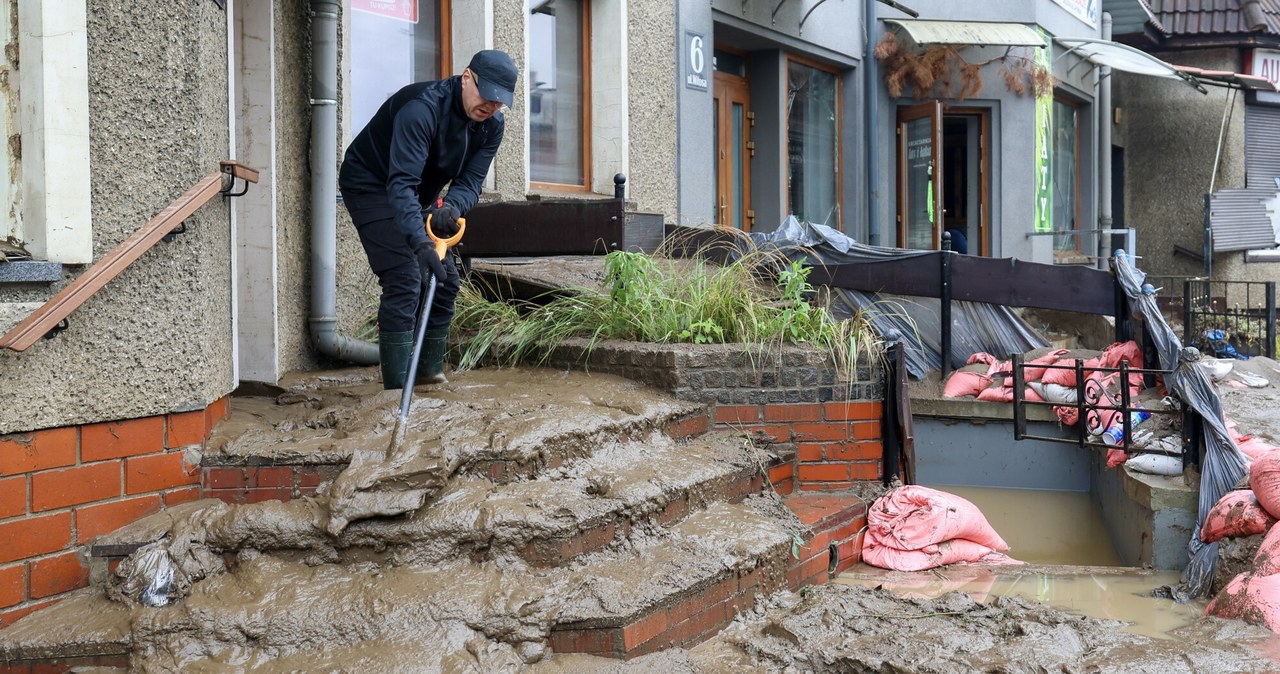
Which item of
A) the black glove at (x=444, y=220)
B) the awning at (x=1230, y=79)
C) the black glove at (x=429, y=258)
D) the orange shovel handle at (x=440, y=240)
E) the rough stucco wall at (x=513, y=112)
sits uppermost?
the awning at (x=1230, y=79)

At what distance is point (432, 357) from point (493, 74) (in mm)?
1252

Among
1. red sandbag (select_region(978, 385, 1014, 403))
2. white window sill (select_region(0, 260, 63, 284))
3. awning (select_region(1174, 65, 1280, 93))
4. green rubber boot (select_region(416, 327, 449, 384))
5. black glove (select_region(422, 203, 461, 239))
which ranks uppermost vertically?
awning (select_region(1174, 65, 1280, 93))

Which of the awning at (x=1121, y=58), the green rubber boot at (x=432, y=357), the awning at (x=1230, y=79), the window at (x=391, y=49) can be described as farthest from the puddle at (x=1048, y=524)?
the awning at (x=1230, y=79)

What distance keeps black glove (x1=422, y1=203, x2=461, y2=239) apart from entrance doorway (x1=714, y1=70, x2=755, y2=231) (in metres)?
6.07

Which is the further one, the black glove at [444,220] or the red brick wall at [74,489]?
the black glove at [444,220]

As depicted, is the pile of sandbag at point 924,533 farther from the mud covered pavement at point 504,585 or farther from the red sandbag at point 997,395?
the red sandbag at point 997,395

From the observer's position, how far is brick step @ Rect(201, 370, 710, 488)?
12.0 feet

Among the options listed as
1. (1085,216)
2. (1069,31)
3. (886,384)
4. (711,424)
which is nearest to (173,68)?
(711,424)

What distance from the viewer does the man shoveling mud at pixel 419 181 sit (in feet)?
13.3

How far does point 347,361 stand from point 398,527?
2.37 m

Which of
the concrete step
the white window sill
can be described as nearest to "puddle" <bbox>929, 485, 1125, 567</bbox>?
the concrete step

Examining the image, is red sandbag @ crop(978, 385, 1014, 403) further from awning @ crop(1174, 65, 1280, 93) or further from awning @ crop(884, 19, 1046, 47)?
awning @ crop(1174, 65, 1280, 93)

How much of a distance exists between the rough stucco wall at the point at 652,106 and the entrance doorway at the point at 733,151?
5.25 ft

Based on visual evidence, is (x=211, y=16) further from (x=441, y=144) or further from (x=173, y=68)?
(x=441, y=144)
